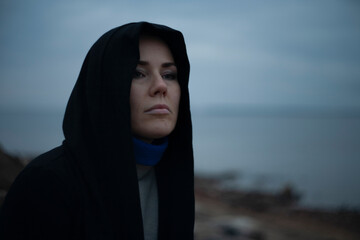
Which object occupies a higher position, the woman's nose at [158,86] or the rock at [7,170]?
the woman's nose at [158,86]

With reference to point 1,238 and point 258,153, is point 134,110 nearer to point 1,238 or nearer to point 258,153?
point 1,238

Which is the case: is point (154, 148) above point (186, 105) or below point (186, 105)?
below

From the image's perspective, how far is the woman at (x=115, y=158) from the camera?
1.63m

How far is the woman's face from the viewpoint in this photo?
198 centimetres

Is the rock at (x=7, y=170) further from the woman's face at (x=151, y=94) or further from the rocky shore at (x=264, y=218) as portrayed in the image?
the woman's face at (x=151, y=94)

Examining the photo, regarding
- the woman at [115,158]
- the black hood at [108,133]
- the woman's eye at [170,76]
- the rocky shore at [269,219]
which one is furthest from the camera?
the rocky shore at [269,219]

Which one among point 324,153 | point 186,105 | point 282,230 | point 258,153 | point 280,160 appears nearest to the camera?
point 186,105

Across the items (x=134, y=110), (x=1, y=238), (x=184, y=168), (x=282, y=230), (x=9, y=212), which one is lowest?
(x=282, y=230)

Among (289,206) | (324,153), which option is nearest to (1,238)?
(289,206)

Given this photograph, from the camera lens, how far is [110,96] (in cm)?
184

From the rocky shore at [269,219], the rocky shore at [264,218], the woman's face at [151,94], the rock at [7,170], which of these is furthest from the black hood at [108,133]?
the rocky shore at [269,219]

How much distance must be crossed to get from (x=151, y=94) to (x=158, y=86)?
67mm

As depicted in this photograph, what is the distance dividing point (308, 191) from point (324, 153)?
12.1 meters

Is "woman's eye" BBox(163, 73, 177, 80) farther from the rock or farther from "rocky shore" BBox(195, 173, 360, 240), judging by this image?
"rocky shore" BBox(195, 173, 360, 240)
